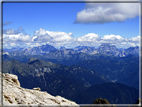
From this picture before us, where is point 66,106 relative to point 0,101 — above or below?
below

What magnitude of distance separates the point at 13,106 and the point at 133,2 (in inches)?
391

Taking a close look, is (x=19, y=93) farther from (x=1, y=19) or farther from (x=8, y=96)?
(x=1, y=19)

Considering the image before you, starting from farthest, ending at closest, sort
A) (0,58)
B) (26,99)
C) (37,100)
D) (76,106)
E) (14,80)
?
(14,80) → (76,106) → (37,100) → (26,99) → (0,58)

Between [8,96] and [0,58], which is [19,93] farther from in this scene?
[0,58]

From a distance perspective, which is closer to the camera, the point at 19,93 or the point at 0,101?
the point at 0,101

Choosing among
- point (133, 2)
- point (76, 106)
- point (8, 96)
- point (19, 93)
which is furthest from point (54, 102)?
point (133, 2)

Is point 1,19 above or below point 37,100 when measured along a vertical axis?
above

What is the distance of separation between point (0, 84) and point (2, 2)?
537 centimetres

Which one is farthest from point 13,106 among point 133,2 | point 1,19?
point 133,2

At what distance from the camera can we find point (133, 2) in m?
8.92

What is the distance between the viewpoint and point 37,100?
12.2 m

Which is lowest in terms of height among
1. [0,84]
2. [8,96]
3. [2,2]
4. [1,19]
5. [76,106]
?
[76,106]

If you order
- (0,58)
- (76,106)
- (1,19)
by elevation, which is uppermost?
(1,19)

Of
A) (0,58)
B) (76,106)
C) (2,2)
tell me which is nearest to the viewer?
(2,2)
